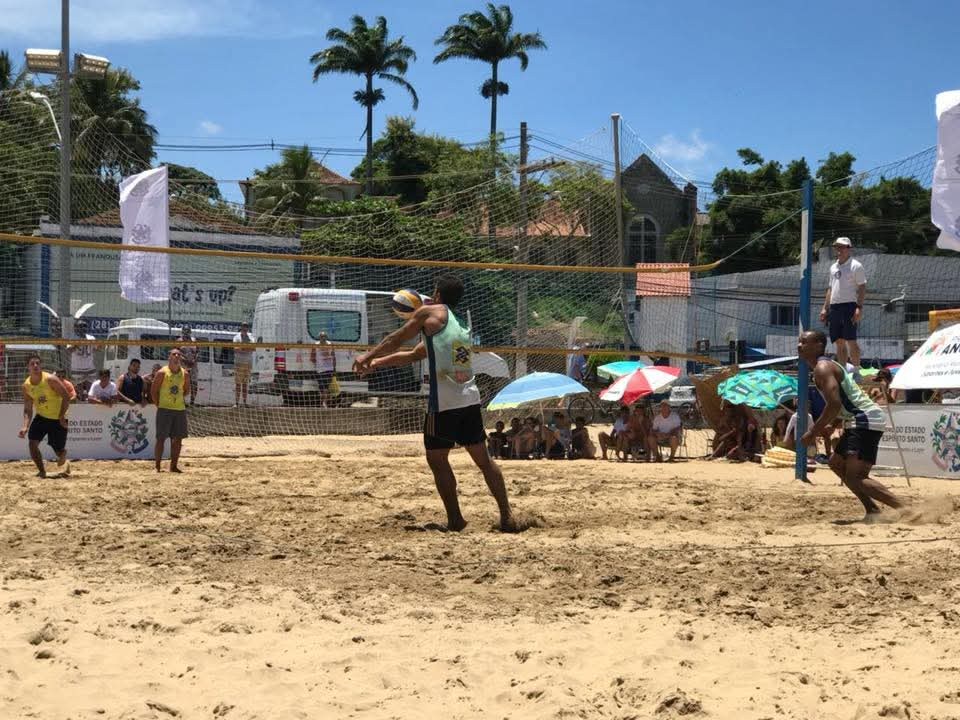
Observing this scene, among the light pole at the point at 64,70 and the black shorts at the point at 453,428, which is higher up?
the light pole at the point at 64,70

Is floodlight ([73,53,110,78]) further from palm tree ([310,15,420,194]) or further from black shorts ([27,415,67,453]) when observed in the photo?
palm tree ([310,15,420,194])

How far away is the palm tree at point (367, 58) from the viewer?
53.8 m

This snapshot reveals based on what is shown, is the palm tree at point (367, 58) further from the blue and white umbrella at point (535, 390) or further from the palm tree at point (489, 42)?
the blue and white umbrella at point (535, 390)

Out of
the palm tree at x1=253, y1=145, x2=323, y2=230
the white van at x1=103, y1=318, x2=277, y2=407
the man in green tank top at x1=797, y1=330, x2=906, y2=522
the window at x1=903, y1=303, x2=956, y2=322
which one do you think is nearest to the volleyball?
the man in green tank top at x1=797, y1=330, x2=906, y2=522

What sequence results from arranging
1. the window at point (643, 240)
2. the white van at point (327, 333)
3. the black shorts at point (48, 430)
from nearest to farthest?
the black shorts at point (48, 430)
the white van at point (327, 333)
the window at point (643, 240)

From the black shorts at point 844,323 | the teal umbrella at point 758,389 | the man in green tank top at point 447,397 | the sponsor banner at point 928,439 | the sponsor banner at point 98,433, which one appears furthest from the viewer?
the teal umbrella at point 758,389

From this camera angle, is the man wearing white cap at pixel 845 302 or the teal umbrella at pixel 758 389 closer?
the man wearing white cap at pixel 845 302

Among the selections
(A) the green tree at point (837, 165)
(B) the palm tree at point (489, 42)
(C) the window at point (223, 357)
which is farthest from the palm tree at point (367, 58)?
(C) the window at point (223, 357)

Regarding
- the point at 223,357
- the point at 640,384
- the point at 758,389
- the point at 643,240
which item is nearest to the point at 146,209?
the point at 223,357

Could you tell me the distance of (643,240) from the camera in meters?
33.2

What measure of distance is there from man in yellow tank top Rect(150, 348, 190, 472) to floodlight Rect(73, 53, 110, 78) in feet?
21.4

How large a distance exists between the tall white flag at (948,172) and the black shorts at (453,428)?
4849 millimetres

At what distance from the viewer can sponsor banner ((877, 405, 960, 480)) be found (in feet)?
40.2

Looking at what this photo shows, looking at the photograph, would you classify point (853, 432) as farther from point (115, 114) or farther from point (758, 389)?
point (115, 114)
